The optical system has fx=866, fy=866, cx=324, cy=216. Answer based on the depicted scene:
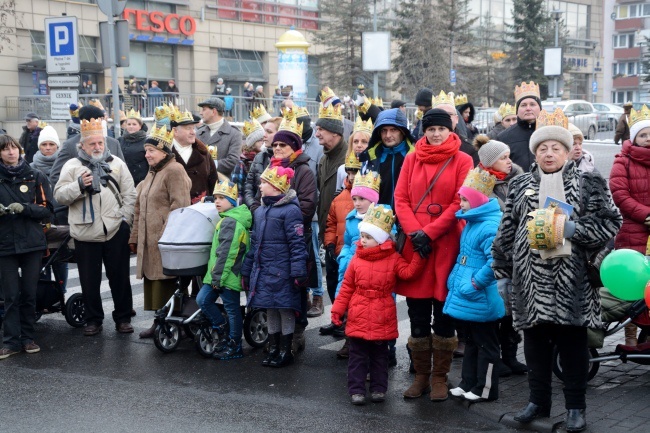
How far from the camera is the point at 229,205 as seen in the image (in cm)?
832

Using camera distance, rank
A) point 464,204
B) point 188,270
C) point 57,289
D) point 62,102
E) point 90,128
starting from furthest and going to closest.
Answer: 1. point 62,102
2. point 57,289
3. point 90,128
4. point 188,270
5. point 464,204

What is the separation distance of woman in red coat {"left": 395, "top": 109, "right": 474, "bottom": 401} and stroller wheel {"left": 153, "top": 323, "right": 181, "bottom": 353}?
2655 millimetres

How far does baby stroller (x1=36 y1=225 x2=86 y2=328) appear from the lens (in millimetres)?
9422

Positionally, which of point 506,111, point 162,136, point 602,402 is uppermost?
point 506,111

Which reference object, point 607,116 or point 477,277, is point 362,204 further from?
point 607,116

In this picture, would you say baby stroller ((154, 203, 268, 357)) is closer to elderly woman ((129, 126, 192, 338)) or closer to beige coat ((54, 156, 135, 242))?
elderly woman ((129, 126, 192, 338))

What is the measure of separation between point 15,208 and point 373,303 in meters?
3.78

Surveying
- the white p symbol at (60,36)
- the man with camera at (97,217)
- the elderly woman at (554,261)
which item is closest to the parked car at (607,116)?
the white p symbol at (60,36)

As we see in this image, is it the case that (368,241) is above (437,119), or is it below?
below

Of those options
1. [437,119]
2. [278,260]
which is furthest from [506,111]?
[278,260]

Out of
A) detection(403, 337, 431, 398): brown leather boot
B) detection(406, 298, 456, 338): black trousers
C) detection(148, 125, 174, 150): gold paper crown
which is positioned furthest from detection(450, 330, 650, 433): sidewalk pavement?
detection(148, 125, 174, 150): gold paper crown

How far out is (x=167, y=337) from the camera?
8500 millimetres

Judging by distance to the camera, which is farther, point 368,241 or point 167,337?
point 167,337

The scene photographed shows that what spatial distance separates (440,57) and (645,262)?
47.7m
